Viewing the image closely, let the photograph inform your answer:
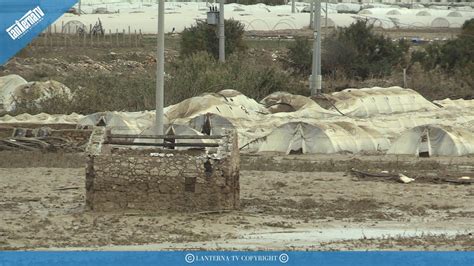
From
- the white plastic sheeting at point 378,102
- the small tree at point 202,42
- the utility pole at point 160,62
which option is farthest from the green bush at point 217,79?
the utility pole at point 160,62

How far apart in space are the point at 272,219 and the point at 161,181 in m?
1.48

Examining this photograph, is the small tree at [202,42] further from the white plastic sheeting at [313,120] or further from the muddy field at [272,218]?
the muddy field at [272,218]

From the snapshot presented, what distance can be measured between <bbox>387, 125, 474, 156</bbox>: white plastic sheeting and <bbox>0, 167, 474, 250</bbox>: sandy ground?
13.4 feet

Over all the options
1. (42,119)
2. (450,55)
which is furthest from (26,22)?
(450,55)

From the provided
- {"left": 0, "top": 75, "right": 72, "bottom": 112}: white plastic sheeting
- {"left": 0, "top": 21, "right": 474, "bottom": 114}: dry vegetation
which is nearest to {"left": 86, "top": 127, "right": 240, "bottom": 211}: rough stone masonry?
{"left": 0, "top": 21, "right": 474, "bottom": 114}: dry vegetation

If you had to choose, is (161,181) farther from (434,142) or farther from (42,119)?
(42,119)

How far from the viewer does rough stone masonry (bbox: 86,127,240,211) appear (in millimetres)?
12250

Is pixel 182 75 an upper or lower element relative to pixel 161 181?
upper

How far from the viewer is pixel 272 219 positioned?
1215 centimetres

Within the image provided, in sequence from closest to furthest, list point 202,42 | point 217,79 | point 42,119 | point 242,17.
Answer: point 42,119 < point 217,79 < point 202,42 < point 242,17

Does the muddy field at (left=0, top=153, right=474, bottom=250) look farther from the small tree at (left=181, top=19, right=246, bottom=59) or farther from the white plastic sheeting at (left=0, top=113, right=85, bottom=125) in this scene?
the small tree at (left=181, top=19, right=246, bottom=59)

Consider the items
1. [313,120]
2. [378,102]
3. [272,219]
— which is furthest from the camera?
[378,102]

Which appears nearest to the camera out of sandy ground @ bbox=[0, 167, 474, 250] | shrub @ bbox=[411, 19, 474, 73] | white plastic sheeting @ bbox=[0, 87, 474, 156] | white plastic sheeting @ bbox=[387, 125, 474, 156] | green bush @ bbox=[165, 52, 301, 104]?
sandy ground @ bbox=[0, 167, 474, 250]

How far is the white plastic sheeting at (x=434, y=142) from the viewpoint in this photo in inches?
781
